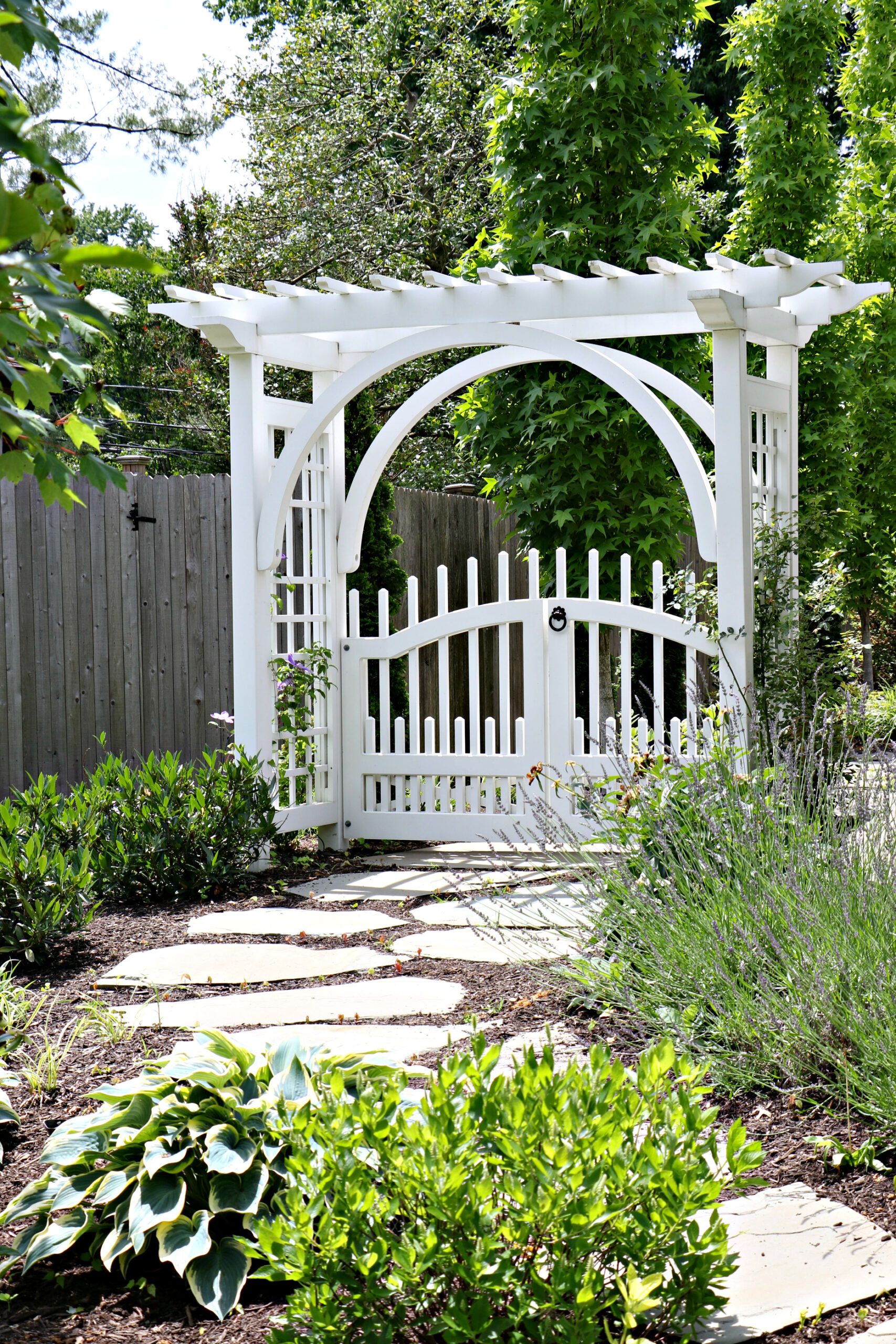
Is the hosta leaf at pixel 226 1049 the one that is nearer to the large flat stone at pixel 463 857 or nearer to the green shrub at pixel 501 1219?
the green shrub at pixel 501 1219

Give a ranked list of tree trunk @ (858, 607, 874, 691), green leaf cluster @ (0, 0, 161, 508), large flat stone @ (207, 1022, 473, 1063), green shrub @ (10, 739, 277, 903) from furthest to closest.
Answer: tree trunk @ (858, 607, 874, 691)
green shrub @ (10, 739, 277, 903)
large flat stone @ (207, 1022, 473, 1063)
green leaf cluster @ (0, 0, 161, 508)

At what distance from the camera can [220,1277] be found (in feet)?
6.32

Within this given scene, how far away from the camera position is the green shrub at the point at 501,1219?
162 cm

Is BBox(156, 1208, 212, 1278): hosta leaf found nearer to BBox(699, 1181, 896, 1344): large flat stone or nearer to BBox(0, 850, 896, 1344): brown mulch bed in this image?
BBox(0, 850, 896, 1344): brown mulch bed

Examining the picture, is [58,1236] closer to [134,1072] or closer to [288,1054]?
[288,1054]

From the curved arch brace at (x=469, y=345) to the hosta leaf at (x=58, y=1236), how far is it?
12.4ft

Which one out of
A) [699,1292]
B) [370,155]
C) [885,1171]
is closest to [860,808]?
[885,1171]

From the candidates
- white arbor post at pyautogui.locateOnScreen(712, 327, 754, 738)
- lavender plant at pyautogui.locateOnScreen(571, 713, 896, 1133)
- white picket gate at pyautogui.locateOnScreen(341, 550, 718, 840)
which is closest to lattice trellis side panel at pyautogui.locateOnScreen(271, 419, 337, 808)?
white picket gate at pyautogui.locateOnScreen(341, 550, 718, 840)

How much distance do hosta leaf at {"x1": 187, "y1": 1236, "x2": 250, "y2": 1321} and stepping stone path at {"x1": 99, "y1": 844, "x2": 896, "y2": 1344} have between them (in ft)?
1.53

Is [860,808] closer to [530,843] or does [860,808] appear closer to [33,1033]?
[33,1033]

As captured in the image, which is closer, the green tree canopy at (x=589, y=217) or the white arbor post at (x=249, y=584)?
the white arbor post at (x=249, y=584)

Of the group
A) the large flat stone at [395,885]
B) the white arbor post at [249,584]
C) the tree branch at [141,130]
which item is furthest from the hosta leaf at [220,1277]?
the tree branch at [141,130]

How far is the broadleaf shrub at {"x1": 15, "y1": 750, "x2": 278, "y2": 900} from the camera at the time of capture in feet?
15.2

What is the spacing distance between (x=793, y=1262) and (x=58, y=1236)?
109 centimetres
